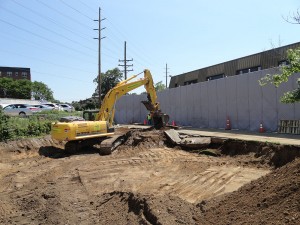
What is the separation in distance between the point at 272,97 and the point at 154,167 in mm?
8371

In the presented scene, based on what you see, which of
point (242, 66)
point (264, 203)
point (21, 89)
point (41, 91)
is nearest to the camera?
point (264, 203)

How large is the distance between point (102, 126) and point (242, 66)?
59.1 ft

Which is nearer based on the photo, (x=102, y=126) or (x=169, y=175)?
(x=169, y=175)

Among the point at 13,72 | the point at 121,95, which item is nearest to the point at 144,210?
the point at 121,95

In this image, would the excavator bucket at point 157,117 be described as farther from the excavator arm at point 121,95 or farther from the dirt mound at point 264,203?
the dirt mound at point 264,203

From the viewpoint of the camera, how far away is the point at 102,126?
52.4ft

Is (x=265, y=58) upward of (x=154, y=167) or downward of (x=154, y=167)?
upward

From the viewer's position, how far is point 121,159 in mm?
13461

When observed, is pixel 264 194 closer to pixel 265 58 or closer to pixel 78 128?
pixel 78 128

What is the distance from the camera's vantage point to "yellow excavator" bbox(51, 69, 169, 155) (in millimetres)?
14742

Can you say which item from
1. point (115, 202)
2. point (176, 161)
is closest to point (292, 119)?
point (176, 161)

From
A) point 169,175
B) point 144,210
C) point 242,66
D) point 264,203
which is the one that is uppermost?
point 242,66

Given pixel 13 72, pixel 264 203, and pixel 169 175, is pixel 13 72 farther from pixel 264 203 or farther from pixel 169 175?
pixel 264 203

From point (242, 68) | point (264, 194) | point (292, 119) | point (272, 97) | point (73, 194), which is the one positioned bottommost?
point (73, 194)
